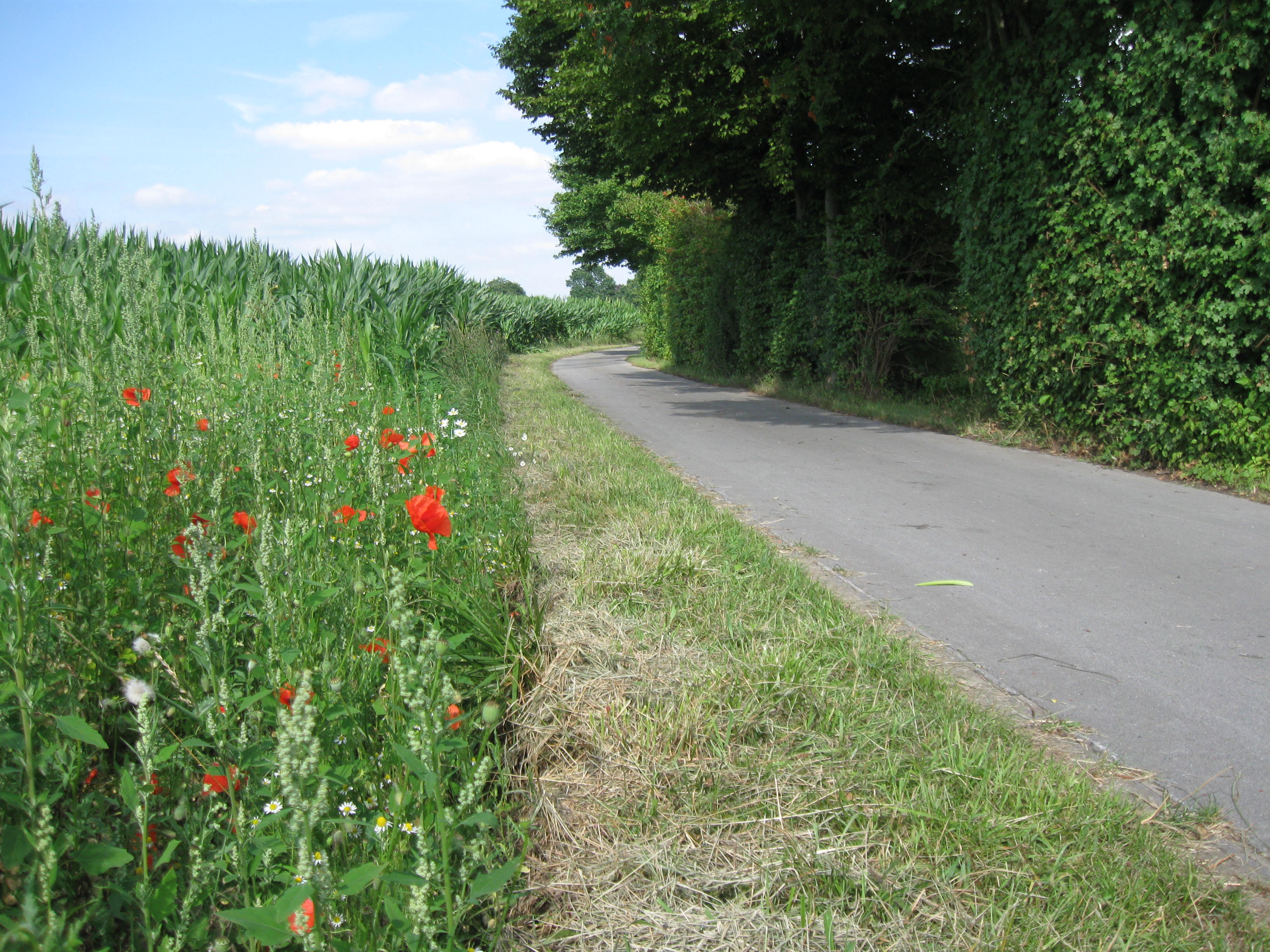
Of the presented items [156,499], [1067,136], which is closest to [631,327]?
[1067,136]

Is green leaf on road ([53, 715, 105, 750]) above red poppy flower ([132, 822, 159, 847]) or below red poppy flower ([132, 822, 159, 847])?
above

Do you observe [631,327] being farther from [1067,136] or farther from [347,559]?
[347,559]

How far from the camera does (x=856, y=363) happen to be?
42.9 feet

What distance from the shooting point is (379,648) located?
2.46 metres

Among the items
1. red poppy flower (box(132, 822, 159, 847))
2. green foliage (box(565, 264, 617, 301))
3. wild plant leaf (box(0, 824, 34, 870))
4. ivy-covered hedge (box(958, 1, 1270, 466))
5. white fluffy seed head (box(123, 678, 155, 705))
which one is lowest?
red poppy flower (box(132, 822, 159, 847))

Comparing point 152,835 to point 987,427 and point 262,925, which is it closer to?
point 262,925

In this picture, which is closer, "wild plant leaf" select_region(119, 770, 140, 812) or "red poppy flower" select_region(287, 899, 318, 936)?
"red poppy flower" select_region(287, 899, 318, 936)

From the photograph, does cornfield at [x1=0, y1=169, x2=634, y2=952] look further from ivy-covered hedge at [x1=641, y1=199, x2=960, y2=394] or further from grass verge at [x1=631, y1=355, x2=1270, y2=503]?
ivy-covered hedge at [x1=641, y1=199, x2=960, y2=394]

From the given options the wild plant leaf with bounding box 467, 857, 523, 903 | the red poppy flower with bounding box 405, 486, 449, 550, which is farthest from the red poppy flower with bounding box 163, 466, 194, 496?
the wild plant leaf with bounding box 467, 857, 523, 903

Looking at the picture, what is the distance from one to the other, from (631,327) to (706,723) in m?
48.1

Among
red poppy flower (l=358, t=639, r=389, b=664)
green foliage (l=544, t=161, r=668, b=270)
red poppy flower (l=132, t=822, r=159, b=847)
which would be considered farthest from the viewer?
green foliage (l=544, t=161, r=668, b=270)

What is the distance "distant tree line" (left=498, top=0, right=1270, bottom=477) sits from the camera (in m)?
6.25

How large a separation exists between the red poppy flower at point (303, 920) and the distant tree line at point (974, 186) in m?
7.13

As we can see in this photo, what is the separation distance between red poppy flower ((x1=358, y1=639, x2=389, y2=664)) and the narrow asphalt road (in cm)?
220
